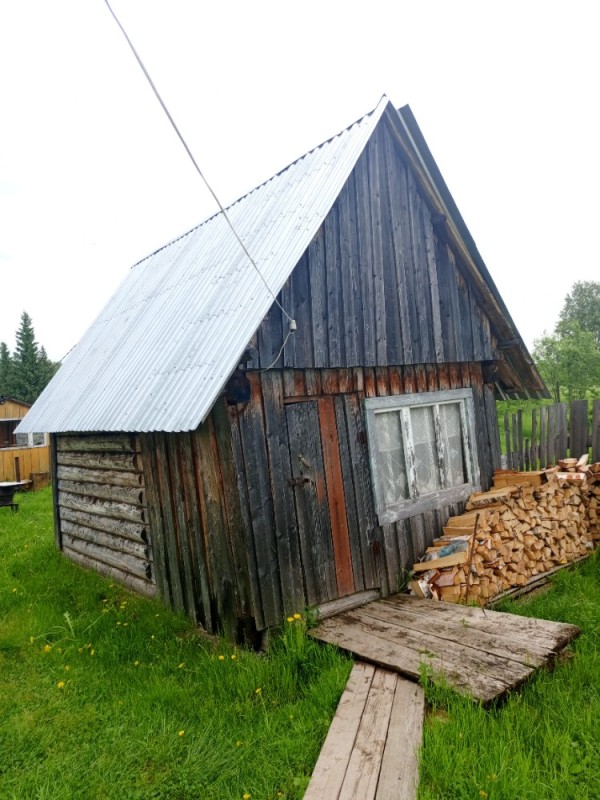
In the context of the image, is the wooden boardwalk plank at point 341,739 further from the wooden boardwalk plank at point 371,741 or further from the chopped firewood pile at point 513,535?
the chopped firewood pile at point 513,535

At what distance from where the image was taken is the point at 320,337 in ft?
18.6

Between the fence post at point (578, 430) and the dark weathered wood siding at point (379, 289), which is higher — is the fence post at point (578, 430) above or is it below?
below

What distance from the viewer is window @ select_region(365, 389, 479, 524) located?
6441 mm

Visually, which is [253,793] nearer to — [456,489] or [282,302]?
[282,302]

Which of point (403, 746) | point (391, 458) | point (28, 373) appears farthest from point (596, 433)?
point (28, 373)

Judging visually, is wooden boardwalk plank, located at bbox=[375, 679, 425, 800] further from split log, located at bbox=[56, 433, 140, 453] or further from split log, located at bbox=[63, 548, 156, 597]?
split log, located at bbox=[56, 433, 140, 453]

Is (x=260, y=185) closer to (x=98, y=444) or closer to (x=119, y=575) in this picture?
A: (x=98, y=444)

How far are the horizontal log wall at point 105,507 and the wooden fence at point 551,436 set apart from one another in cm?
587

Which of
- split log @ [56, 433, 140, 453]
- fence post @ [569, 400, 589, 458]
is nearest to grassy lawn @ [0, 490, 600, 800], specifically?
split log @ [56, 433, 140, 453]

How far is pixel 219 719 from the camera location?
4145 mm

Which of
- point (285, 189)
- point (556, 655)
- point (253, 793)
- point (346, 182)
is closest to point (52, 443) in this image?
point (285, 189)

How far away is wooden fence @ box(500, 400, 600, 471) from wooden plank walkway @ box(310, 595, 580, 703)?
4.14 metres

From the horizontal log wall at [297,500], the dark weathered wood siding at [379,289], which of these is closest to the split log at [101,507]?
the horizontal log wall at [297,500]

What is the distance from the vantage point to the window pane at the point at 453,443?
7395 mm
